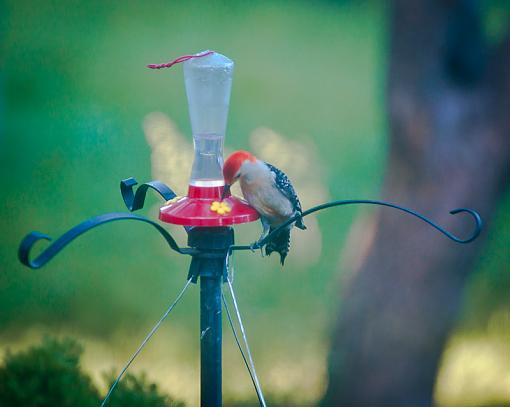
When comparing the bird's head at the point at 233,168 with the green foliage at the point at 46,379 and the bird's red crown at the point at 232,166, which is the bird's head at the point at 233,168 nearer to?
the bird's red crown at the point at 232,166

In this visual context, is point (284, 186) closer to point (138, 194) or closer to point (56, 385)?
point (138, 194)

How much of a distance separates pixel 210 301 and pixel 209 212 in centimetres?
21

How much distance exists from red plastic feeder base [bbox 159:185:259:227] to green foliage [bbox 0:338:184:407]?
676 mm

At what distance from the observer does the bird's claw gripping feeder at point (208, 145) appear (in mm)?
1657

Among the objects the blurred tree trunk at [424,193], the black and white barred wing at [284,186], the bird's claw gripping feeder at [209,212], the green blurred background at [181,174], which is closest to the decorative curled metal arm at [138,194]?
the bird's claw gripping feeder at [209,212]

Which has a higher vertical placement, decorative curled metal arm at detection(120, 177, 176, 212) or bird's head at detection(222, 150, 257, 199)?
bird's head at detection(222, 150, 257, 199)

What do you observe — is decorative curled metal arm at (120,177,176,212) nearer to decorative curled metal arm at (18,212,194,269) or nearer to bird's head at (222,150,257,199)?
bird's head at (222,150,257,199)

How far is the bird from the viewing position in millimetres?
1762

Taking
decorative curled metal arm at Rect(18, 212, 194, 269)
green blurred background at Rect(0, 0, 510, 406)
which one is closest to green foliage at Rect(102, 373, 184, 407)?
decorative curled metal arm at Rect(18, 212, 194, 269)

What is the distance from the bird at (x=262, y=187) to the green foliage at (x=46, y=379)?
0.75 meters

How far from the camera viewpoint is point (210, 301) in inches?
65.4

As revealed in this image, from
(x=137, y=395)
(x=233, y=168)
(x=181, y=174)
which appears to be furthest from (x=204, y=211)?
(x=181, y=174)

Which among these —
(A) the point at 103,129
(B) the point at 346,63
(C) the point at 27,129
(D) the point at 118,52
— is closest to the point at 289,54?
(B) the point at 346,63

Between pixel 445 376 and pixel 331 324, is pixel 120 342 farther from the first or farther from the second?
pixel 445 376
